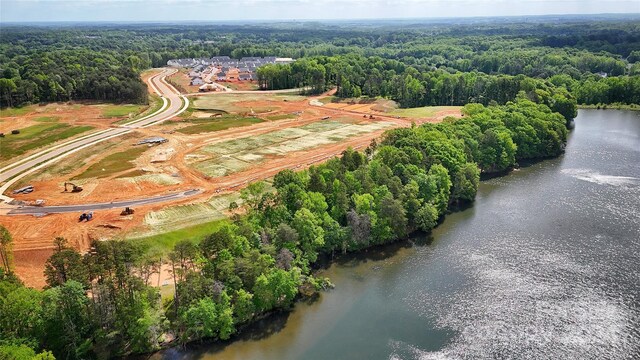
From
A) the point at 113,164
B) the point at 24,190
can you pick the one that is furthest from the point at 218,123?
the point at 24,190

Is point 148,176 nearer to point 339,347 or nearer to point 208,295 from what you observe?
point 208,295

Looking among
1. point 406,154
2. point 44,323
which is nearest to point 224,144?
point 406,154

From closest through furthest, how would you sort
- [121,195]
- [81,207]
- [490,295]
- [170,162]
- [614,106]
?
1. [490,295]
2. [81,207]
3. [121,195]
4. [170,162]
5. [614,106]

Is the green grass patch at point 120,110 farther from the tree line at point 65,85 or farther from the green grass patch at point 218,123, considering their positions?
the green grass patch at point 218,123

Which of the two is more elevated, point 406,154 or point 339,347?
point 406,154

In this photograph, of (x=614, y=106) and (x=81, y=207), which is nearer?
(x=81, y=207)

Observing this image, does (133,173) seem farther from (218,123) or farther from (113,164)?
(218,123)
